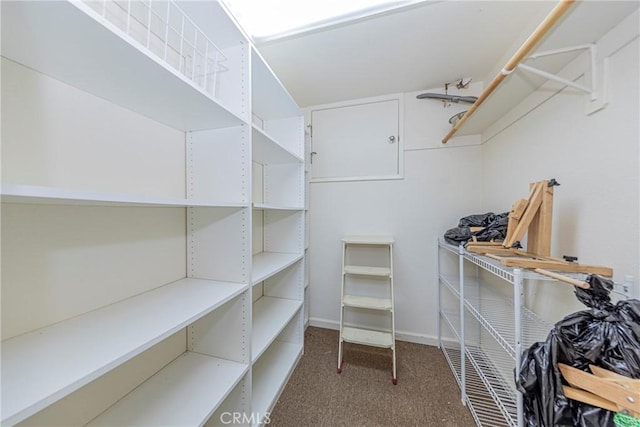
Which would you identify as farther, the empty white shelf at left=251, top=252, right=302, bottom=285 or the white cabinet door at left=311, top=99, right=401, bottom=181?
the white cabinet door at left=311, top=99, right=401, bottom=181

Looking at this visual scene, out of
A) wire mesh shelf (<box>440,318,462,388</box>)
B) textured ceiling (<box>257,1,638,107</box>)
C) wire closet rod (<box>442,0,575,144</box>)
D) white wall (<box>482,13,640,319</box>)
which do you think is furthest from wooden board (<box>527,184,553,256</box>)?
wire mesh shelf (<box>440,318,462,388</box>)

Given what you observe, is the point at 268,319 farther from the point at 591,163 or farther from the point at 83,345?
the point at 591,163

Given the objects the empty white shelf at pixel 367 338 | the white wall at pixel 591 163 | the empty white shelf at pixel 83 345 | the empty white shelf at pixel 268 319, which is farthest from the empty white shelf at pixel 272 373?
the white wall at pixel 591 163

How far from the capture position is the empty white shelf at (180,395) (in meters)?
0.87

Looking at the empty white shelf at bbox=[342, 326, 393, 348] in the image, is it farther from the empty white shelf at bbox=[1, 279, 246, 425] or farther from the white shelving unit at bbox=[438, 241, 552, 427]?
the empty white shelf at bbox=[1, 279, 246, 425]

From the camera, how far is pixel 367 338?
1821mm

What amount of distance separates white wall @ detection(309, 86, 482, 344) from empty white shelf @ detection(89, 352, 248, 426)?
148 centimetres

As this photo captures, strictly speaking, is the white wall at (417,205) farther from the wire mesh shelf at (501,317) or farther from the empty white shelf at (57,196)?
the empty white shelf at (57,196)

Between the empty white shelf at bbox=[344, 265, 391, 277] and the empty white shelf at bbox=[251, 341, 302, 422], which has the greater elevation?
the empty white shelf at bbox=[344, 265, 391, 277]

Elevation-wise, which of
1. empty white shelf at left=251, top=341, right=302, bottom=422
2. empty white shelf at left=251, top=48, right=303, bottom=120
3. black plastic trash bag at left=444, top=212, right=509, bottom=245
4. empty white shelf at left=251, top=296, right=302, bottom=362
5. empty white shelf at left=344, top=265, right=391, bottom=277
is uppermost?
empty white shelf at left=251, top=48, right=303, bottom=120

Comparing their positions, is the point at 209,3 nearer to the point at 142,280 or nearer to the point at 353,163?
the point at 142,280

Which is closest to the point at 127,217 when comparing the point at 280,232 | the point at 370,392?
the point at 280,232

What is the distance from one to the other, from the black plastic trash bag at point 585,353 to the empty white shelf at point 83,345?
1.24 metres

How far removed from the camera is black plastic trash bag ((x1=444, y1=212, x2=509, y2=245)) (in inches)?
59.0
